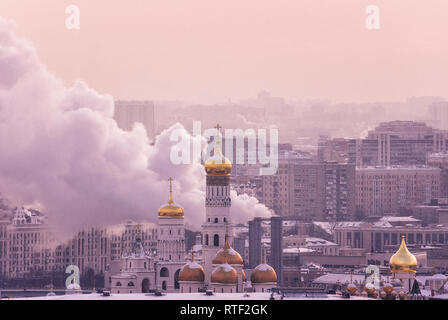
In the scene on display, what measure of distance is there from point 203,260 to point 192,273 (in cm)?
134

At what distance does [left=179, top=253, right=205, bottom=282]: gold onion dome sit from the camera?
45.8 meters

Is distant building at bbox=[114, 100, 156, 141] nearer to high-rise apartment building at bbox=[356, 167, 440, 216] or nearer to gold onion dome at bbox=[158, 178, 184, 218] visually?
gold onion dome at bbox=[158, 178, 184, 218]

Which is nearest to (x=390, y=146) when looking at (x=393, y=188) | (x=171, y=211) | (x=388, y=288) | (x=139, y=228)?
(x=393, y=188)

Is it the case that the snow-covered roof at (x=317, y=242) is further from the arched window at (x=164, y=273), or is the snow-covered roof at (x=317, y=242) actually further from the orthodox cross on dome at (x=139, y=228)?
the arched window at (x=164, y=273)

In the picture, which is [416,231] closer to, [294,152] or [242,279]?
[294,152]

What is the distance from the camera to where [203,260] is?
155 ft

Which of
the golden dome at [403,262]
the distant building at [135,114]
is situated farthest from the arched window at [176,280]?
the distant building at [135,114]

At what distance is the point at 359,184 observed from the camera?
75.8 metres

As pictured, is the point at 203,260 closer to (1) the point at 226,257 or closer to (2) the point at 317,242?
(1) the point at 226,257

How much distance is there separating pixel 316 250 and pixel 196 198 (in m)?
11.2

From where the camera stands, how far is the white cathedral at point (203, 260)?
45.6 m

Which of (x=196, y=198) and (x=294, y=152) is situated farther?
(x=294, y=152)
